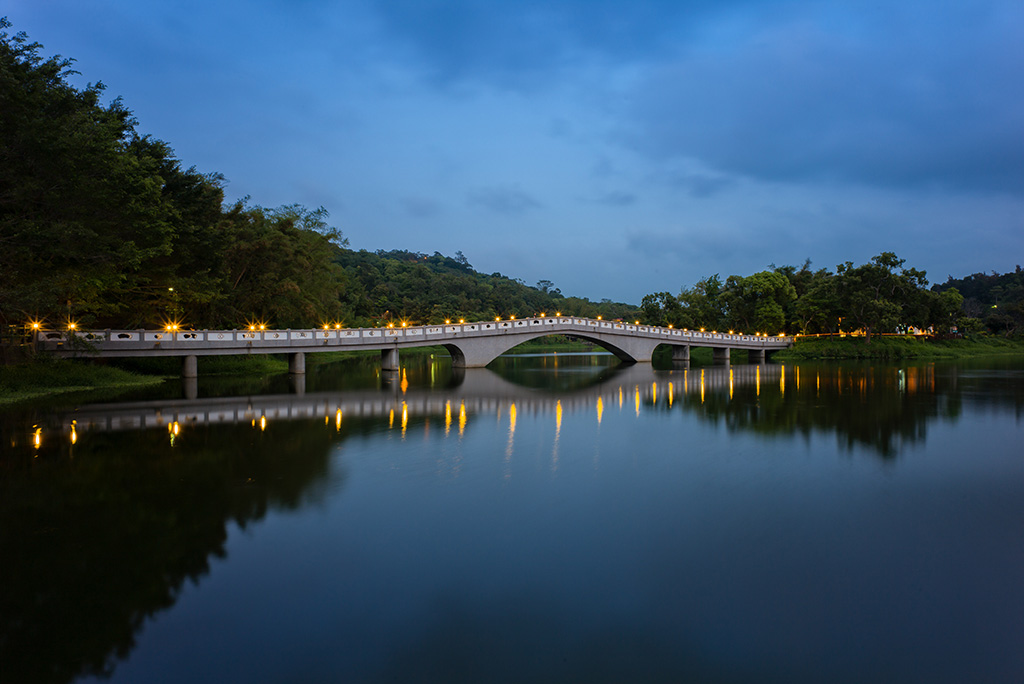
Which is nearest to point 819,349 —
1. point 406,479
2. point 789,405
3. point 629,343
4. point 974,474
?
point 629,343

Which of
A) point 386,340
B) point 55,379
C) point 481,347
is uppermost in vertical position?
point 386,340

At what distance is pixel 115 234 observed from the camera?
2161 cm

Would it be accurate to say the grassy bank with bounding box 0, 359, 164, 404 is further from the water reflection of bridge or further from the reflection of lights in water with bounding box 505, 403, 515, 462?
the reflection of lights in water with bounding box 505, 403, 515, 462

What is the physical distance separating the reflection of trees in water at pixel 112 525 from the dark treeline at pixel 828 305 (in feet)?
144

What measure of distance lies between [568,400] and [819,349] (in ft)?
109

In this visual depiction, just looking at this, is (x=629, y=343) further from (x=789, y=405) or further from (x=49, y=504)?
(x=49, y=504)

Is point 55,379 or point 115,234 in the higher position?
point 115,234

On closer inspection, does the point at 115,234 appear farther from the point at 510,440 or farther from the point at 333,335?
the point at 510,440

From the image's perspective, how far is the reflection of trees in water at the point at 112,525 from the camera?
4.51 meters

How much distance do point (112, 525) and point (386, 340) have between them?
76.1ft

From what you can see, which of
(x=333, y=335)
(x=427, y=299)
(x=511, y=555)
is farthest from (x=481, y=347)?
(x=427, y=299)

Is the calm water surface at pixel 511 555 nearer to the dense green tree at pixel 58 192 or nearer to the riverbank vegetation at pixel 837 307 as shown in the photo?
the dense green tree at pixel 58 192

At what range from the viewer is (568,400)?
19.5 metres

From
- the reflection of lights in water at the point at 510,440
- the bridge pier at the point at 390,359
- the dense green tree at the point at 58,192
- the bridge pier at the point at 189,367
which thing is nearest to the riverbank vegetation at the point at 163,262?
the dense green tree at the point at 58,192
